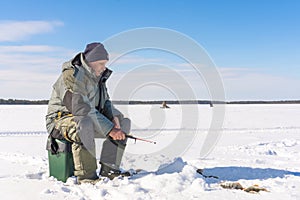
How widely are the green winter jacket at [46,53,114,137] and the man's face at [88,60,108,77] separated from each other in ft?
0.15

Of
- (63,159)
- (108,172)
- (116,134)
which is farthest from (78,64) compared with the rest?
(108,172)

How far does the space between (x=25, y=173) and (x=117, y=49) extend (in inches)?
67.1

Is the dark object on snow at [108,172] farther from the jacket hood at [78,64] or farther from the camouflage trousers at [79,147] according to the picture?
the jacket hood at [78,64]

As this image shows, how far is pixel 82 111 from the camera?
10.1 feet

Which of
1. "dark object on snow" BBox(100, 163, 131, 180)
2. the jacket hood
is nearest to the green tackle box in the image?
"dark object on snow" BBox(100, 163, 131, 180)

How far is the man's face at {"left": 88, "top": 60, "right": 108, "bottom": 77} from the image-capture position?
3221 mm

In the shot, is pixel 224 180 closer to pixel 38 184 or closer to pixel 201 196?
pixel 201 196

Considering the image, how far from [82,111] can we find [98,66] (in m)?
0.48

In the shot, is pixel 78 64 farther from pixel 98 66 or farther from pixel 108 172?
pixel 108 172

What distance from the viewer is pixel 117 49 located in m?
3.96

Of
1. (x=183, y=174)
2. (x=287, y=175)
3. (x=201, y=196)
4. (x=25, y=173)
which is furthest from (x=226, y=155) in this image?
(x=25, y=173)

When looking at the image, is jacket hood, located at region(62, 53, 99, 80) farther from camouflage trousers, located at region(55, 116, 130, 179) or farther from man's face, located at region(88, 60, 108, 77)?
camouflage trousers, located at region(55, 116, 130, 179)

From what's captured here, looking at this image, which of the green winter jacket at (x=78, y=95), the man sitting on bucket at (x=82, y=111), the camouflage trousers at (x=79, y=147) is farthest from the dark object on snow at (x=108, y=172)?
the green winter jacket at (x=78, y=95)

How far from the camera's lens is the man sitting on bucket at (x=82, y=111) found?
308cm
